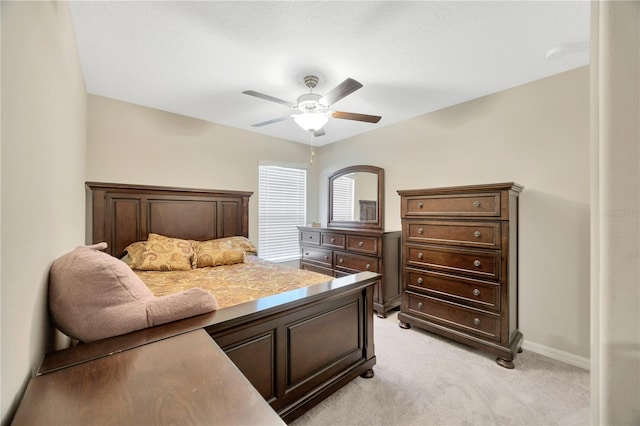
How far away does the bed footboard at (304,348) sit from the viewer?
133 cm

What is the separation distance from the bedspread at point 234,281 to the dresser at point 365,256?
118 cm

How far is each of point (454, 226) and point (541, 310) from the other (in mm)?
1097

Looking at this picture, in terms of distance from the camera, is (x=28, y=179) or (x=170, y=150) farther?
(x=170, y=150)

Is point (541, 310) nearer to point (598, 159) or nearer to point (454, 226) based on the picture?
point (454, 226)

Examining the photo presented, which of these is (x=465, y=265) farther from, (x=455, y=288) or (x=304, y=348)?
(x=304, y=348)

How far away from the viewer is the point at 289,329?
59.5 inches

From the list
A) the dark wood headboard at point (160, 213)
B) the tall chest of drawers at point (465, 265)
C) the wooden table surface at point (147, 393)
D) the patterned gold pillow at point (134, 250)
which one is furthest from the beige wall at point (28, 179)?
the tall chest of drawers at point (465, 265)

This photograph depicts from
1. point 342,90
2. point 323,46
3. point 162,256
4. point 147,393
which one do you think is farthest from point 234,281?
point 323,46

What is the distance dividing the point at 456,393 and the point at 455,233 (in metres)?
1.31

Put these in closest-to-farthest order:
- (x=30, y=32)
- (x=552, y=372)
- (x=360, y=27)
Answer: (x=30, y=32) < (x=360, y=27) < (x=552, y=372)

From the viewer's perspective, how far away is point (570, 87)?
7.50 ft

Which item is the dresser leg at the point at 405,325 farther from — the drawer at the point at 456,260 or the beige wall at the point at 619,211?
the beige wall at the point at 619,211

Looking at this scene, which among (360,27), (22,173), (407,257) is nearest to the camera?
(22,173)

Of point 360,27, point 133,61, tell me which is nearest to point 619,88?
point 360,27
